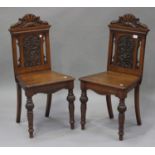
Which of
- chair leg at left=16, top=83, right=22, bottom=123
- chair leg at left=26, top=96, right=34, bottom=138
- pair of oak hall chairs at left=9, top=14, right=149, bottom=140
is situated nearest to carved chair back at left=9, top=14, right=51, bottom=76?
pair of oak hall chairs at left=9, top=14, right=149, bottom=140

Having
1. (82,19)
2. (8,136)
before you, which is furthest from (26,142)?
(82,19)

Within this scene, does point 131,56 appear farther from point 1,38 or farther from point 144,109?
point 1,38

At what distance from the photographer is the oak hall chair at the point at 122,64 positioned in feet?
12.4

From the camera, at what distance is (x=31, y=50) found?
4031 millimetres

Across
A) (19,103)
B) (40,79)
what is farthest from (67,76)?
(19,103)

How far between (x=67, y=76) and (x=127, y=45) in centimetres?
57

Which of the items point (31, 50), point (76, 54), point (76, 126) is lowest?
point (76, 126)

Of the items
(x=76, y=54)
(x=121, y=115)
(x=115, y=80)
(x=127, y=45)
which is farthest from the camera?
(x=76, y=54)

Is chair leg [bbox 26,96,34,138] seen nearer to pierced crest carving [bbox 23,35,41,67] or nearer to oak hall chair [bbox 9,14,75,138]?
oak hall chair [bbox 9,14,75,138]

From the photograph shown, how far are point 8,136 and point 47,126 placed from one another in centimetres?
37

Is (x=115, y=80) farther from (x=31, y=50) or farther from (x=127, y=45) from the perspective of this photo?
(x=31, y=50)

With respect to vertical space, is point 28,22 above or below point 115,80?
above

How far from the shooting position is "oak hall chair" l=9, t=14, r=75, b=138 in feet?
12.5

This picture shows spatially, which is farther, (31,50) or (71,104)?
(31,50)
